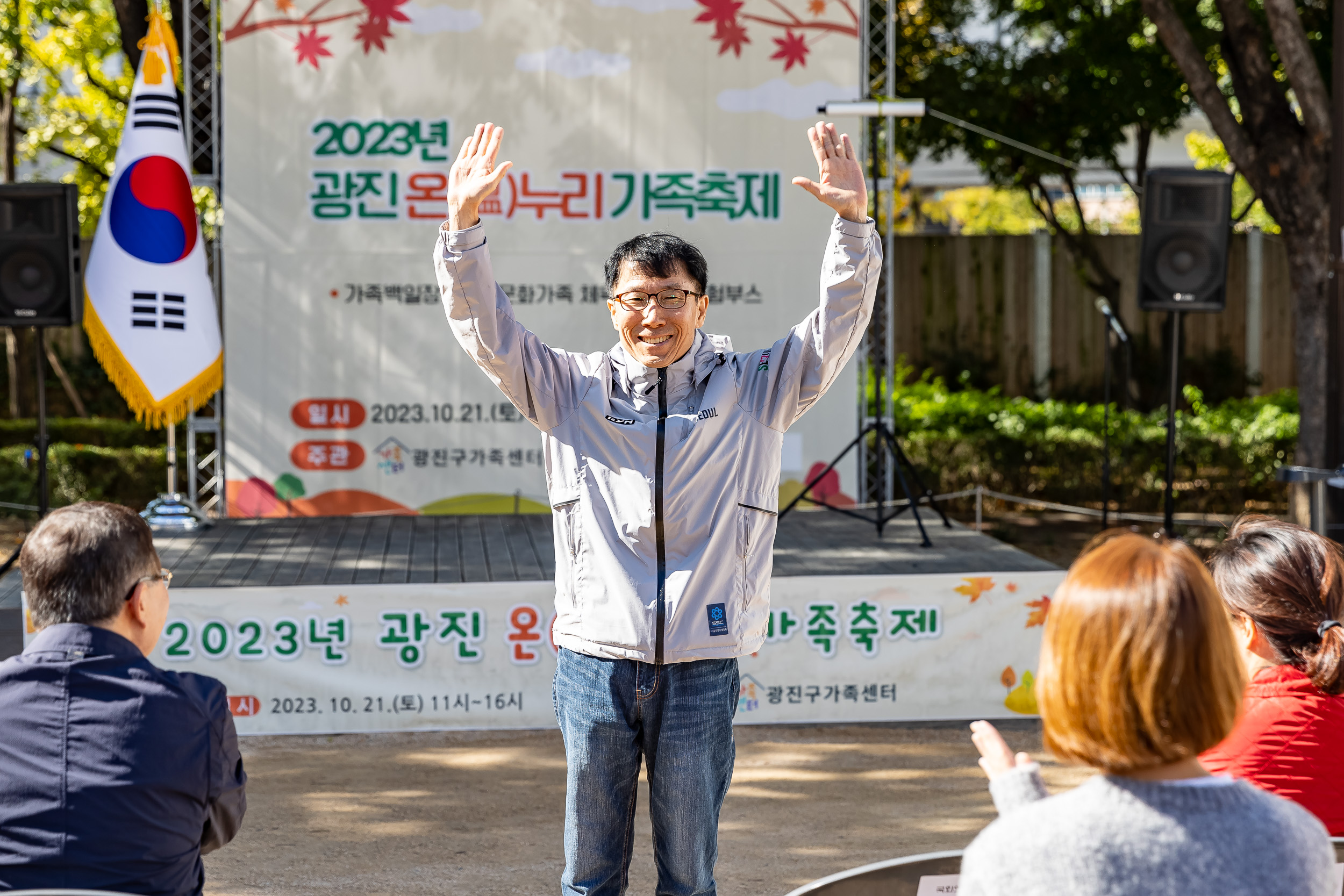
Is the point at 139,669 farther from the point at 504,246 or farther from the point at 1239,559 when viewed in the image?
the point at 504,246

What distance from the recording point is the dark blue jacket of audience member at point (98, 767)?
1594 mm

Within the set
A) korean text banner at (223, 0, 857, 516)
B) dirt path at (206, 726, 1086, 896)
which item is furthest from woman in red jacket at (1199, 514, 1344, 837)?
korean text banner at (223, 0, 857, 516)

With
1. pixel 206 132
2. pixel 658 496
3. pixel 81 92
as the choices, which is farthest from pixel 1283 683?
pixel 81 92

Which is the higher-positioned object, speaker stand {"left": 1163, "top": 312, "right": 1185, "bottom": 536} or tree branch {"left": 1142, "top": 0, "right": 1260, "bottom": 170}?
tree branch {"left": 1142, "top": 0, "right": 1260, "bottom": 170}

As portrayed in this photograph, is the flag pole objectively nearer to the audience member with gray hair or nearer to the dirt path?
the dirt path

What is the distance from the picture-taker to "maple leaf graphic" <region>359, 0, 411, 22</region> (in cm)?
690

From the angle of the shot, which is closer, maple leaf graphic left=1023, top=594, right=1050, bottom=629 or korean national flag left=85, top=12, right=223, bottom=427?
maple leaf graphic left=1023, top=594, right=1050, bottom=629

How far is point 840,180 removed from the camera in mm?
2158

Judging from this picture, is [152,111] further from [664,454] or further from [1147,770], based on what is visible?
[1147,770]

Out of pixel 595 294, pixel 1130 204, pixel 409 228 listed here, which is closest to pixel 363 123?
pixel 409 228

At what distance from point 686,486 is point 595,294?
498cm

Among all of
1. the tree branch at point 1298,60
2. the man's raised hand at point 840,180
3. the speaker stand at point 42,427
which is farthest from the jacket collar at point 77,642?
the tree branch at point 1298,60

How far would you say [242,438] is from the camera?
6.92m

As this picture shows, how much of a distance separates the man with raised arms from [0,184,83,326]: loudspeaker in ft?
14.0
